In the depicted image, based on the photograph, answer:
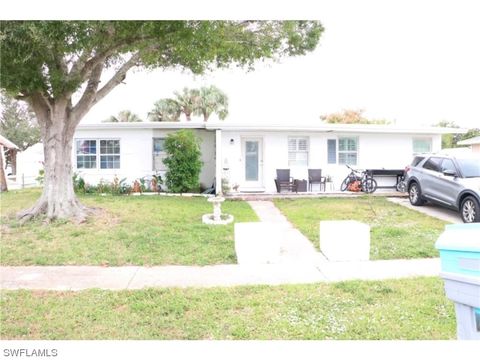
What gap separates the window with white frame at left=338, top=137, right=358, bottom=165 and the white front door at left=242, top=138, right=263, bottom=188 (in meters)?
3.09

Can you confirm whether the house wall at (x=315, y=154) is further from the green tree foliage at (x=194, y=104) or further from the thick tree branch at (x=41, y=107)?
the green tree foliage at (x=194, y=104)

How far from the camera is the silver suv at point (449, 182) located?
7730 millimetres

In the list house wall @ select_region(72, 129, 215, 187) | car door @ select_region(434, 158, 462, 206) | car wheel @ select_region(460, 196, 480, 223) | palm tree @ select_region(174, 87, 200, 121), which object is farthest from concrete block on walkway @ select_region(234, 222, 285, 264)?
palm tree @ select_region(174, 87, 200, 121)

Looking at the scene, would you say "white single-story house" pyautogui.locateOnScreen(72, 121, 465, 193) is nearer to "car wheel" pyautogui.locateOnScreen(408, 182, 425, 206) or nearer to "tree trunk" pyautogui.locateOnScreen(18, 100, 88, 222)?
"car wheel" pyautogui.locateOnScreen(408, 182, 425, 206)

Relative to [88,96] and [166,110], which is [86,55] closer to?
[88,96]

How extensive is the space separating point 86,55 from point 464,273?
7.65 m

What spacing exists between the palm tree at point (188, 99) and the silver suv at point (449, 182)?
16730 mm

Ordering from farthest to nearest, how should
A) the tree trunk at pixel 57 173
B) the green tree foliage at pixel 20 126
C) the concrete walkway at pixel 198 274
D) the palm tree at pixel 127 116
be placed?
1. the palm tree at pixel 127 116
2. the green tree foliage at pixel 20 126
3. the tree trunk at pixel 57 173
4. the concrete walkway at pixel 198 274

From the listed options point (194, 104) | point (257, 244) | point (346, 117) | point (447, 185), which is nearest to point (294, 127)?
point (447, 185)

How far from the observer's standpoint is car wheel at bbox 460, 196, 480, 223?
7.45 meters

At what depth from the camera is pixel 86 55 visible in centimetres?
741

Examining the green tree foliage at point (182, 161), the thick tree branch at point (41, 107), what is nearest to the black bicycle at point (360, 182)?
the green tree foliage at point (182, 161)

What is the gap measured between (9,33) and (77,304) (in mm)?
3911
